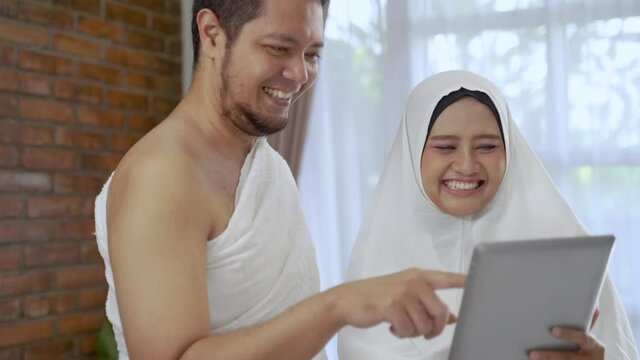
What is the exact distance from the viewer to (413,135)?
174 centimetres

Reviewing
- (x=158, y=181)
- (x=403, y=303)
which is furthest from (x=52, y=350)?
(x=403, y=303)

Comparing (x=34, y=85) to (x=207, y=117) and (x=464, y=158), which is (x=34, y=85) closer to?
(x=207, y=117)

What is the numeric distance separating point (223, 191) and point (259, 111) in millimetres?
153

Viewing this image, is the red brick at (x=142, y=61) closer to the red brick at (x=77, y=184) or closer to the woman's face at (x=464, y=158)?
the red brick at (x=77, y=184)

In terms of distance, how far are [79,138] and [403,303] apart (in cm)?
226

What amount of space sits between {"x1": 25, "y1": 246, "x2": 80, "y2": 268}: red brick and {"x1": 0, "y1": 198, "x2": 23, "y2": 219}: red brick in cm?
14

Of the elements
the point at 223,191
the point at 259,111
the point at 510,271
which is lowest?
the point at 510,271

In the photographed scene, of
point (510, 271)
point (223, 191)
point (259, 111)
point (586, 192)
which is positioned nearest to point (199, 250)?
point (223, 191)

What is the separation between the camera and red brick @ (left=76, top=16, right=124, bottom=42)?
112 inches

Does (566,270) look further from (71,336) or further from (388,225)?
(71,336)

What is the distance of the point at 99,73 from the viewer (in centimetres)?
293

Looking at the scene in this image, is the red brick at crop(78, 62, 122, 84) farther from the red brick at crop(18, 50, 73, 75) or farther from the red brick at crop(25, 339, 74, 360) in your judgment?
the red brick at crop(25, 339, 74, 360)

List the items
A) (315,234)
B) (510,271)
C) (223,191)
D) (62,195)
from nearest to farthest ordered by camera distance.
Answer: (510,271) < (223,191) < (62,195) < (315,234)

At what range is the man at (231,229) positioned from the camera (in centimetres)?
91
